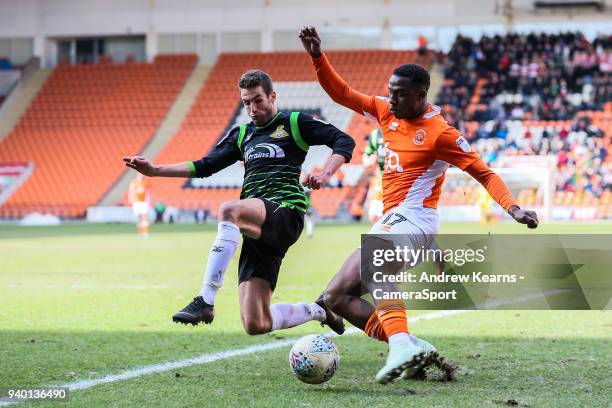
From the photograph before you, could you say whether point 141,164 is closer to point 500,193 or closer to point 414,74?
point 414,74

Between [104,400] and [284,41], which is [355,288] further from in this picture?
[284,41]

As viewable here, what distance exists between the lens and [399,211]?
601 centimetres

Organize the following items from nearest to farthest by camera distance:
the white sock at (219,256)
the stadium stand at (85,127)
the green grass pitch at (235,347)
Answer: the green grass pitch at (235,347), the white sock at (219,256), the stadium stand at (85,127)

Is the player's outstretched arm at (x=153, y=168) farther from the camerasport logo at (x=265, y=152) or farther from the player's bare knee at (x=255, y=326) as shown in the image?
the player's bare knee at (x=255, y=326)

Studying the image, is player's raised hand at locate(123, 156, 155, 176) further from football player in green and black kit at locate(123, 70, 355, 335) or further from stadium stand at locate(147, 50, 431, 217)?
stadium stand at locate(147, 50, 431, 217)

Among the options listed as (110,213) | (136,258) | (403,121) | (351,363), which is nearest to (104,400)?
(351,363)

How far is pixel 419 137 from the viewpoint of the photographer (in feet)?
19.6

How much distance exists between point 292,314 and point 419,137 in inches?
61.6

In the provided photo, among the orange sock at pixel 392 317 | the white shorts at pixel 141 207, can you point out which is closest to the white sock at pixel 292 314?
the orange sock at pixel 392 317

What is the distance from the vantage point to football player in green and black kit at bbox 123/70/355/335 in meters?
6.27

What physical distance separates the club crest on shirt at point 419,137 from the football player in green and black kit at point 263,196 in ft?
→ 1.83

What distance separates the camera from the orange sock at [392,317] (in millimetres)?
5754

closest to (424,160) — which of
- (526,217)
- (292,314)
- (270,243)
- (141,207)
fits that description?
(526,217)

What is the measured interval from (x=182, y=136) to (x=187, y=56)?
210 inches
